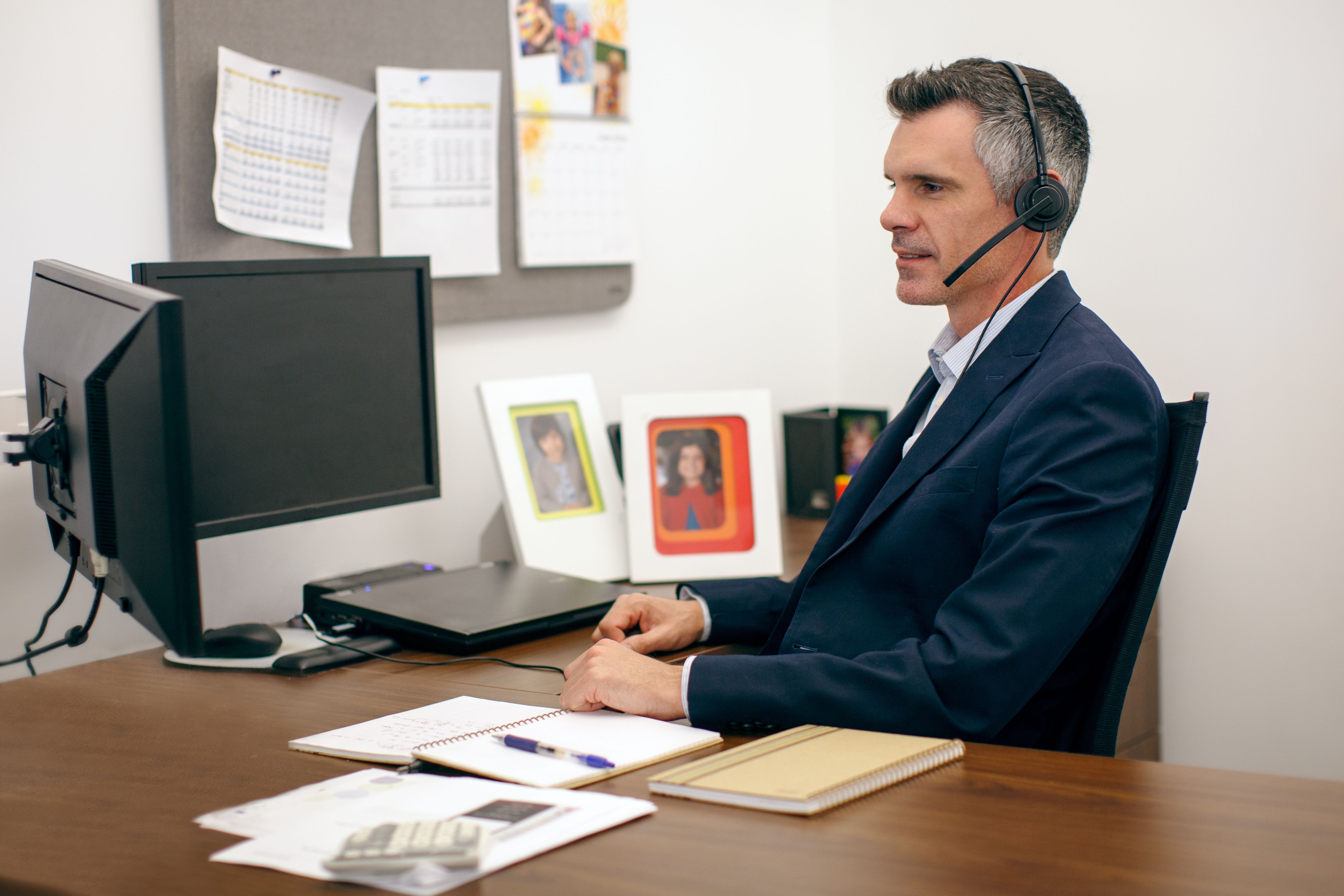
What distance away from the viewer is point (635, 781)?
96cm

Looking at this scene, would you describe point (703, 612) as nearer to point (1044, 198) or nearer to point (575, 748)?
point (575, 748)

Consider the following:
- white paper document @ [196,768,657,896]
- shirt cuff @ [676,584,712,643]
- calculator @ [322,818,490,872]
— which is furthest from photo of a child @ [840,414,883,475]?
calculator @ [322,818,490,872]

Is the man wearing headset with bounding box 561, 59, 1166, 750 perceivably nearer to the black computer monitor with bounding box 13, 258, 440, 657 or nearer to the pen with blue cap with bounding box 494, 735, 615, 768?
the pen with blue cap with bounding box 494, 735, 615, 768

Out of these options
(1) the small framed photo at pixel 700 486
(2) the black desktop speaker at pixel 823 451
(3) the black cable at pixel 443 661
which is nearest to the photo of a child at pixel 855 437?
(2) the black desktop speaker at pixel 823 451

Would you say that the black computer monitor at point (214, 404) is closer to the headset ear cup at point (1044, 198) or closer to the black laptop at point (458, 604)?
the black laptop at point (458, 604)

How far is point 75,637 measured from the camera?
133 centimetres

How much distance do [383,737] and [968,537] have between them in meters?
0.62

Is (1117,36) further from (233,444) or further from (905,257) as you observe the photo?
(233,444)

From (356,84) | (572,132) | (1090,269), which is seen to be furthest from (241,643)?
(1090,269)

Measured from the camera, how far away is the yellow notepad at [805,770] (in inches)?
34.7

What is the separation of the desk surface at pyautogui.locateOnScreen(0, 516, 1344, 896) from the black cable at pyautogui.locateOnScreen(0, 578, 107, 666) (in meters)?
0.15

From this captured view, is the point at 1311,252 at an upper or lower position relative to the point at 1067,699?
upper

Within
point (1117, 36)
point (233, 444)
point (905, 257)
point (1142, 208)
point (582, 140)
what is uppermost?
point (1117, 36)

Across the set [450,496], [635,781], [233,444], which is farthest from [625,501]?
[635,781]
